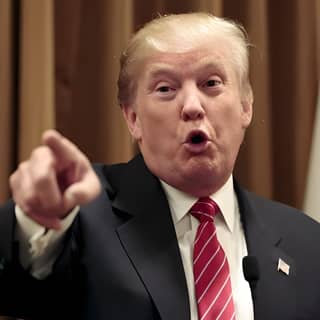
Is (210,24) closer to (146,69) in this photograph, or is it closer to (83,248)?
(146,69)

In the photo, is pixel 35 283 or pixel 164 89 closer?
pixel 35 283

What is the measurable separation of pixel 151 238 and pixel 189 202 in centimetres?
12

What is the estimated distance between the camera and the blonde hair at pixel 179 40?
143cm

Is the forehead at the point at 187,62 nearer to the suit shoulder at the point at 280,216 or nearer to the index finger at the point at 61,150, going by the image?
the suit shoulder at the point at 280,216

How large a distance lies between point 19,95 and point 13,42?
140 mm

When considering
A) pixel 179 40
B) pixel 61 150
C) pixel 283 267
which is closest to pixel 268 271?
pixel 283 267

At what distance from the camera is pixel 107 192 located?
56.1 inches

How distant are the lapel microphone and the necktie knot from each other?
0.11 metres

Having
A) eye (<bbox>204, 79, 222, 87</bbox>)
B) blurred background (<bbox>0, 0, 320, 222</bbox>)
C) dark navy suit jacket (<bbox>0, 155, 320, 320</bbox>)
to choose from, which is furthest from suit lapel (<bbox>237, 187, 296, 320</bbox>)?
blurred background (<bbox>0, 0, 320, 222</bbox>)

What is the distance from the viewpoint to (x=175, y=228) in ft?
4.58

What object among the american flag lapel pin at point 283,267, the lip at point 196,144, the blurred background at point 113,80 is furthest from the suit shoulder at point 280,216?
the blurred background at point 113,80

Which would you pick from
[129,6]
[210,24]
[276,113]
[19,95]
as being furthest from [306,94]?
[19,95]

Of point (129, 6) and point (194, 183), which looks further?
point (129, 6)

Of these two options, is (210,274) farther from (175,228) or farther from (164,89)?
(164,89)
